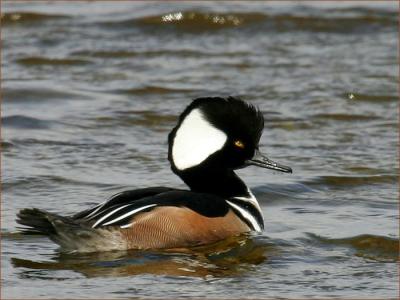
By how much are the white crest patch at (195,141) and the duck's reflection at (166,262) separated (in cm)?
69

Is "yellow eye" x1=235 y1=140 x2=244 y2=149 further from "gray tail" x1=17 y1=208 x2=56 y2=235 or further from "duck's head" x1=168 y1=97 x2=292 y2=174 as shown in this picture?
"gray tail" x1=17 y1=208 x2=56 y2=235

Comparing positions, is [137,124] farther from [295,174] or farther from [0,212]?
[0,212]

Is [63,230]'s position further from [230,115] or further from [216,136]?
[230,115]

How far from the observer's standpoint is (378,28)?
18812 mm

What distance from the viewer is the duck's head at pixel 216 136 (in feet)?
28.2

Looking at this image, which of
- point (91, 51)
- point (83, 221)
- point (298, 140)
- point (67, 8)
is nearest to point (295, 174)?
point (298, 140)

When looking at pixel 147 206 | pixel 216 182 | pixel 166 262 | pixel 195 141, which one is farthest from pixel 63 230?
pixel 216 182

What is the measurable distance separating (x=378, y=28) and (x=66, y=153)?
8.45 m

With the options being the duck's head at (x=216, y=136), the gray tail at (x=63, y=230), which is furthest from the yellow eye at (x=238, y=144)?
the gray tail at (x=63, y=230)

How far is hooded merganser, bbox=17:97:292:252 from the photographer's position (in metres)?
8.12

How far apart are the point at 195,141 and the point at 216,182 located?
0.42 m

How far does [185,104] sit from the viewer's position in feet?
46.4

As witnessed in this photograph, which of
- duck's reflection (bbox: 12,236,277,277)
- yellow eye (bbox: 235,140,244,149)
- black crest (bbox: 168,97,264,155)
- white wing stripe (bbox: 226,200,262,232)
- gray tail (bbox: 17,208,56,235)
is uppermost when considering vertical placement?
black crest (bbox: 168,97,264,155)

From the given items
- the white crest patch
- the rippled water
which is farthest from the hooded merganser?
the rippled water
